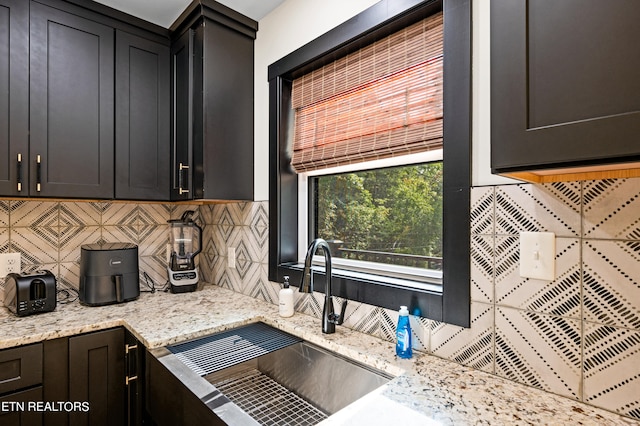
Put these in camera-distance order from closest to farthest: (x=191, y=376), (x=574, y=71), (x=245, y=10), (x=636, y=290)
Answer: (x=574, y=71)
(x=636, y=290)
(x=191, y=376)
(x=245, y=10)

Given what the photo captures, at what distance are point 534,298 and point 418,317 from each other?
14.9 inches

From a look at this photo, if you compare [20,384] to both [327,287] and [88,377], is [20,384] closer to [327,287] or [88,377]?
[88,377]

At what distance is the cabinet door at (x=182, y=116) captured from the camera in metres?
1.88

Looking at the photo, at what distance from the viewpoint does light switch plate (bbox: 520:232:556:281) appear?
3.08ft

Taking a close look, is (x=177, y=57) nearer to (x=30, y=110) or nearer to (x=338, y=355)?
(x=30, y=110)

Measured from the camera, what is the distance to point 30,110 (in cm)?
159

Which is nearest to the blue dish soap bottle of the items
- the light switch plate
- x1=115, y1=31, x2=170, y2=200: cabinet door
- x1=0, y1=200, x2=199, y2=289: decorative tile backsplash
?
the light switch plate

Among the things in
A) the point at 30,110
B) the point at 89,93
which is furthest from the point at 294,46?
the point at 30,110

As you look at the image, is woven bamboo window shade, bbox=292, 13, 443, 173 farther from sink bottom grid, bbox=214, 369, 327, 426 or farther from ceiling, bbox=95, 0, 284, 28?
sink bottom grid, bbox=214, 369, 327, 426

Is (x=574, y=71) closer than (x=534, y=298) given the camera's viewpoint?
Yes

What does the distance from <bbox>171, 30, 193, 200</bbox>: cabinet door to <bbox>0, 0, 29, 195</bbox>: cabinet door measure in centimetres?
65

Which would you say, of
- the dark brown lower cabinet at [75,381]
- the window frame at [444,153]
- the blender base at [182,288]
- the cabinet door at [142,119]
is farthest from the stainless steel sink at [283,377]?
the cabinet door at [142,119]

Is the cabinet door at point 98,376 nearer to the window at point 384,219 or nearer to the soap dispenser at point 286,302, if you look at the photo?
the soap dispenser at point 286,302

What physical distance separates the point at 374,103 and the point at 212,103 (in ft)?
2.90
